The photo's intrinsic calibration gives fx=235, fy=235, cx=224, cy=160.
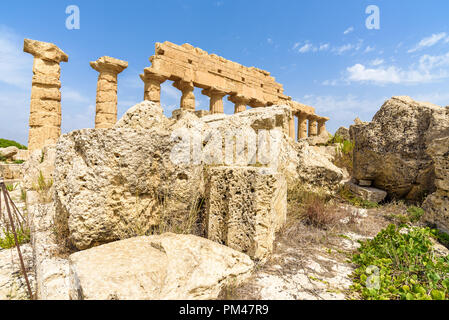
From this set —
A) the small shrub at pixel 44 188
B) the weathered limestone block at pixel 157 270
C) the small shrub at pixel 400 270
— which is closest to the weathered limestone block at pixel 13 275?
the weathered limestone block at pixel 157 270

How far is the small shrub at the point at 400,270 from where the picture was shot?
169cm

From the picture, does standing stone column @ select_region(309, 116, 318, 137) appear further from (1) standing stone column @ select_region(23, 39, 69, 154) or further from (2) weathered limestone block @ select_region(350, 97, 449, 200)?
(1) standing stone column @ select_region(23, 39, 69, 154)

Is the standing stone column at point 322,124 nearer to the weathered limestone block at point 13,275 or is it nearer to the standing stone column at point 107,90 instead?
the standing stone column at point 107,90

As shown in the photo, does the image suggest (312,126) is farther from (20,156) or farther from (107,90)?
(20,156)

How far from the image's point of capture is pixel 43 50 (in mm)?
9328

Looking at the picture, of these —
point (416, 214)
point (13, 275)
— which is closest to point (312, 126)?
point (416, 214)

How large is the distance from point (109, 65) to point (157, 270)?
10.6 metres

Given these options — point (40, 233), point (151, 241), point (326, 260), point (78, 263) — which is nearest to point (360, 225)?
point (326, 260)

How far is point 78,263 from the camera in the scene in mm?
1605

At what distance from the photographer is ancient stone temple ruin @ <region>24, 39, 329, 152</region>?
9375 millimetres

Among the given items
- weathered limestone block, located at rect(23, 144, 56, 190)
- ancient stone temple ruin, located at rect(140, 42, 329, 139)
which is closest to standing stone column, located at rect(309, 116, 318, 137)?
ancient stone temple ruin, located at rect(140, 42, 329, 139)

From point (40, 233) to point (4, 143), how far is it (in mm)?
21990

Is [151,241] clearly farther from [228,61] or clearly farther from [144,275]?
[228,61]

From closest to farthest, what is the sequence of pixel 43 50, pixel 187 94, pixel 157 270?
pixel 157 270 < pixel 43 50 < pixel 187 94
